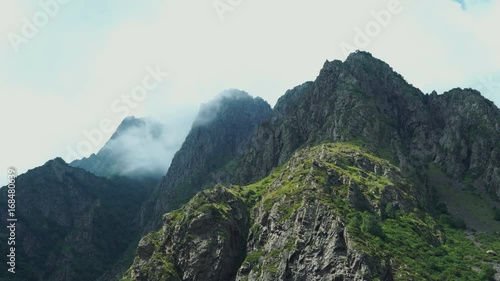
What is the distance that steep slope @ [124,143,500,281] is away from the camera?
12938 centimetres

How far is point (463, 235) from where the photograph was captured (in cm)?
18025

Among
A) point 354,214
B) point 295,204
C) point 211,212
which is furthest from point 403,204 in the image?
point 211,212

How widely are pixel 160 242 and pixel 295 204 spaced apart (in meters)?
51.9

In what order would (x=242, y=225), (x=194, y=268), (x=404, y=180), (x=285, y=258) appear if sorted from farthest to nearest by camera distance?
1. (x=404, y=180)
2. (x=242, y=225)
3. (x=194, y=268)
4. (x=285, y=258)

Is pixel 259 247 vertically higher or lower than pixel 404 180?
lower

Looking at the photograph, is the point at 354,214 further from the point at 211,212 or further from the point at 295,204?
the point at 211,212

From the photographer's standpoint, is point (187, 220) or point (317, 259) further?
point (187, 220)

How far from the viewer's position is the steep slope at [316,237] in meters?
129

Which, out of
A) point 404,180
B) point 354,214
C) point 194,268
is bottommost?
point 194,268

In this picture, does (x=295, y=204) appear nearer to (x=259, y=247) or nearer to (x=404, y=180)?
(x=259, y=247)

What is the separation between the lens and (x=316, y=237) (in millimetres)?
137250

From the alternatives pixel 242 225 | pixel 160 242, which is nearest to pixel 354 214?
pixel 242 225

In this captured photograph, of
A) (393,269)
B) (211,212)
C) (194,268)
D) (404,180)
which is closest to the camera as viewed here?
(393,269)

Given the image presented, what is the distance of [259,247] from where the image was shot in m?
156
